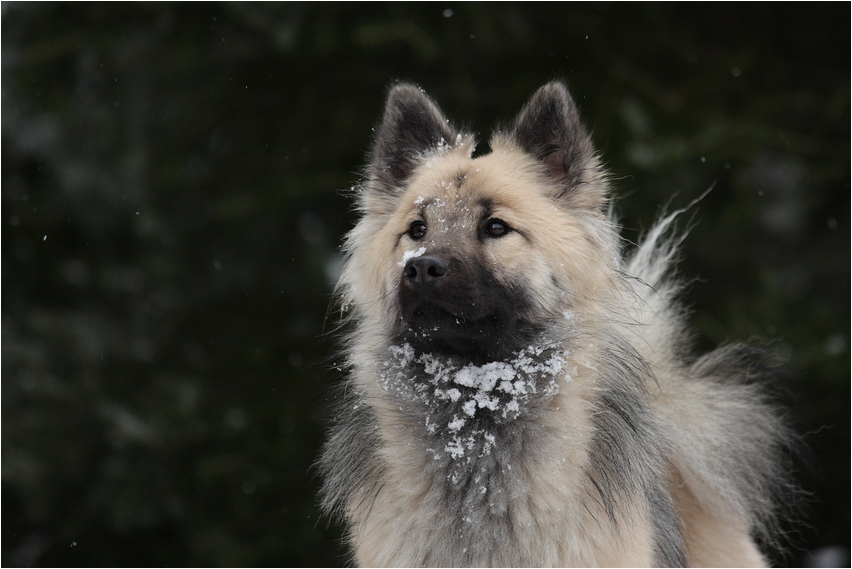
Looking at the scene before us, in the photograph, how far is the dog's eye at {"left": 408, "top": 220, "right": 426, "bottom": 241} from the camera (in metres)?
2.16

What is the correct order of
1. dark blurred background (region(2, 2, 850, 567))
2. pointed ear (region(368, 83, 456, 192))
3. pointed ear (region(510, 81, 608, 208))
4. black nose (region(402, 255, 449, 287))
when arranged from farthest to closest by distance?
1. dark blurred background (region(2, 2, 850, 567))
2. pointed ear (region(368, 83, 456, 192))
3. pointed ear (region(510, 81, 608, 208))
4. black nose (region(402, 255, 449, 287))

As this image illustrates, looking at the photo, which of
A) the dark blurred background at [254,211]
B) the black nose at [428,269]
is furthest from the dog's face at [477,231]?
the dark blurred background at [254,211]

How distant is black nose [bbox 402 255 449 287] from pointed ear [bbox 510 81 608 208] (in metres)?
0.59

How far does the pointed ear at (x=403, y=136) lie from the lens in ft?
7.82

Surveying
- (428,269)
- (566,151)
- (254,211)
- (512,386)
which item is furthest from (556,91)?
(254,211)

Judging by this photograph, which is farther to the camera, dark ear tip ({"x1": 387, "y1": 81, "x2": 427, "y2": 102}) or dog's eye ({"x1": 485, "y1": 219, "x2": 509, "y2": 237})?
dark ear tip ({"x1": 387, "y1": 81, "x2": 427, "y2": 102})

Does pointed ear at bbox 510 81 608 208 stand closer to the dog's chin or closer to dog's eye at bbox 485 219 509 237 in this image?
dog's eye at bbox 485 219 509 237

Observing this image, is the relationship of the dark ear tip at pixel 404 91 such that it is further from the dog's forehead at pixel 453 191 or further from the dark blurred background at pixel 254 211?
the dark blurred background at pixel 254 211

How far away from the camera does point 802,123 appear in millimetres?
4098

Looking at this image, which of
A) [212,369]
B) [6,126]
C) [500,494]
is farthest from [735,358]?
[6,126]

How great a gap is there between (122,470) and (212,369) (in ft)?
2.39

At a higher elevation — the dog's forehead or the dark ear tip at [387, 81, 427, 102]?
the dark ear tip at [387, 81, 427, 102]

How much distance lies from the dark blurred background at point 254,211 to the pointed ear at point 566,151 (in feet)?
5.25

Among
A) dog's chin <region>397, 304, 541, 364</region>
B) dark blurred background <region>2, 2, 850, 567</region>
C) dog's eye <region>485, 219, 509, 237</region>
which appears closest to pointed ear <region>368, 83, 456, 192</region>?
dog's eye <region>485, 219, 509, 237</region>
